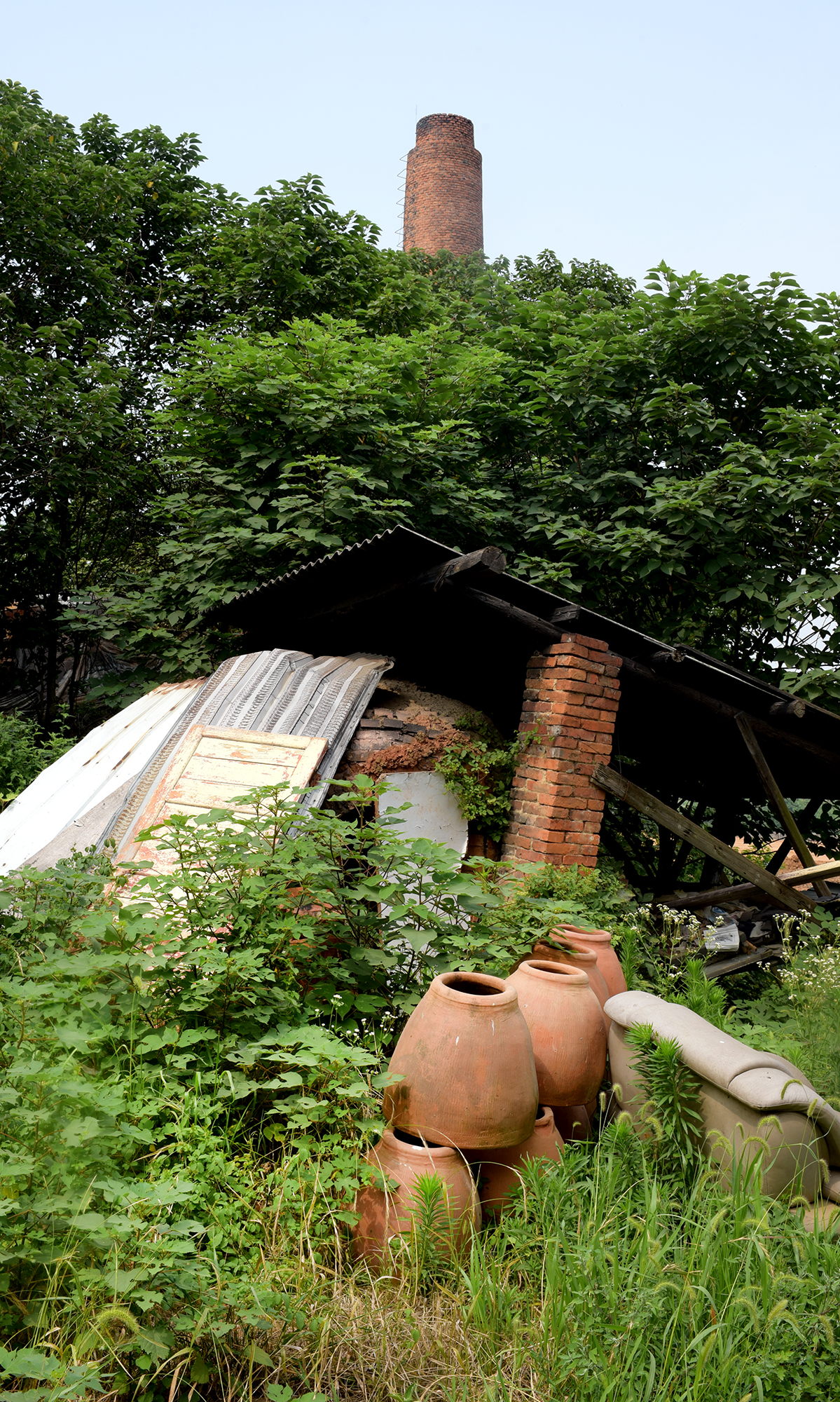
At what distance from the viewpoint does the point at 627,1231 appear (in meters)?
2.40

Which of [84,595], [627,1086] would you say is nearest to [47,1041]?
[627,1086]

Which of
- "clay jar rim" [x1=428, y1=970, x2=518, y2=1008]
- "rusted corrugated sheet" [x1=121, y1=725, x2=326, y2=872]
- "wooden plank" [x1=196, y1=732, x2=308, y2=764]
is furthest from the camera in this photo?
"wooden plank" [x1=196, y1=732, x2=308, y2=764]

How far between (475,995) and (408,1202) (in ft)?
2.03

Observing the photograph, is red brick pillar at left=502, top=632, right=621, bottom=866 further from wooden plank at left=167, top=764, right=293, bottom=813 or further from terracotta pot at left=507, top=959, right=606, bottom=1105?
terracotta pot at left=507, top=959, right=606, bottom=1105

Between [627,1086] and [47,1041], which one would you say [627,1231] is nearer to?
[627,1086]

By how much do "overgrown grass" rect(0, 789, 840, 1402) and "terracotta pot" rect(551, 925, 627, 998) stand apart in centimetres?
59

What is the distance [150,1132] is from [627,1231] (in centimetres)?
139

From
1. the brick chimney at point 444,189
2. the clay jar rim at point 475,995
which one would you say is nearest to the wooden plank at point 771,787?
the clay jar rim at point 475,995

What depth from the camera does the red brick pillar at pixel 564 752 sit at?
567 cm

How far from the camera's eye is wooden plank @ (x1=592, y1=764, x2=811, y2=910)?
232 inches

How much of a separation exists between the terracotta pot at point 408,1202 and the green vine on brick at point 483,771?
3.31 meters

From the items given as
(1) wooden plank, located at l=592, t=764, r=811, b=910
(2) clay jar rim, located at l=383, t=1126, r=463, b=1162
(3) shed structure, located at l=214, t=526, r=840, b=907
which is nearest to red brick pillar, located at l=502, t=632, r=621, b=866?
(3) shed structure, located at l=214, t=526, r=840, b=907

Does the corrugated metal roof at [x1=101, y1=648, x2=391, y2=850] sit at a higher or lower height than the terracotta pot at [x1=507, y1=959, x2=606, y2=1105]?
higher

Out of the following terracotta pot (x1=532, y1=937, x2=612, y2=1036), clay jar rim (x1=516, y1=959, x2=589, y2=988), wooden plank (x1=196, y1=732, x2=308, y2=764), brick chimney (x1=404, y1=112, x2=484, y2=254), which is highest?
brick chimney (x1=404, y1=112, x2=484, y2=254)
